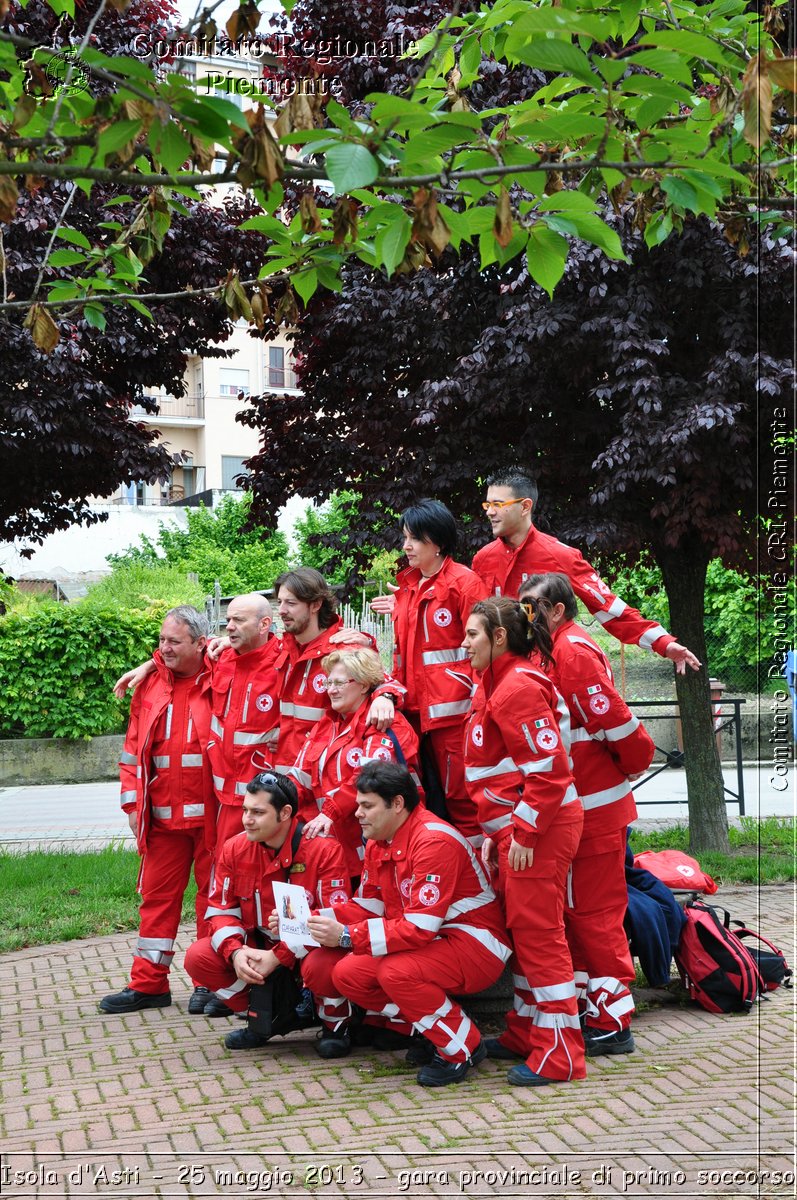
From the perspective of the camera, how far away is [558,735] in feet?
16.9

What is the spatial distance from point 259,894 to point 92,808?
349 inches

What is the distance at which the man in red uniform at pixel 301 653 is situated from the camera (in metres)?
6.36

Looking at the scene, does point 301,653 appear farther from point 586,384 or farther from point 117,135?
point 586,384

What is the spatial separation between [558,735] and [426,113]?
2797mm

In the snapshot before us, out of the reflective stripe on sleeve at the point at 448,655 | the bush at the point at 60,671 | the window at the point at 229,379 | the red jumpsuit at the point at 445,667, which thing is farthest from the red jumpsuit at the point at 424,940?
the window at the point at 229,379

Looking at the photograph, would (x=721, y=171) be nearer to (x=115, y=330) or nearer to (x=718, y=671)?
(x=115, y=330)

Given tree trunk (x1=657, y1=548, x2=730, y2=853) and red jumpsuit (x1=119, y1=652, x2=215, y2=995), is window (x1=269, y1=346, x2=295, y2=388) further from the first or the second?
red jumpsuit (x1=119, y1=652, x2=215, y2=995)

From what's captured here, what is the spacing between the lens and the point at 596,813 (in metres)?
5.65

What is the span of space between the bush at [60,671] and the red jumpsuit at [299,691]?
1061cm

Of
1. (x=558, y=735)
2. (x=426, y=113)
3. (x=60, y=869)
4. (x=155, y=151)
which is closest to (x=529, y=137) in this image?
(x=426, y=113)

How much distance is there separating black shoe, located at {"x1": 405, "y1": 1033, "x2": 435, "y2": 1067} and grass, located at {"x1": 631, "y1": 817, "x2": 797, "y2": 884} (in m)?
3.90

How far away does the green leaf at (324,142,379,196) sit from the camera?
2947 millimetres

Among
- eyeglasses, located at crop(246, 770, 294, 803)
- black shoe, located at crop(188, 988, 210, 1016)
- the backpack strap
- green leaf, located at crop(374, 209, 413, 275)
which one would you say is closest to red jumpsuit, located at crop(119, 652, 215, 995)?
black shoe, located at crop(188, 988, 210, 1016)

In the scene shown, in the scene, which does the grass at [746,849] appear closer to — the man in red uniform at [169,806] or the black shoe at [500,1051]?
the black shoe at [500,1051]
